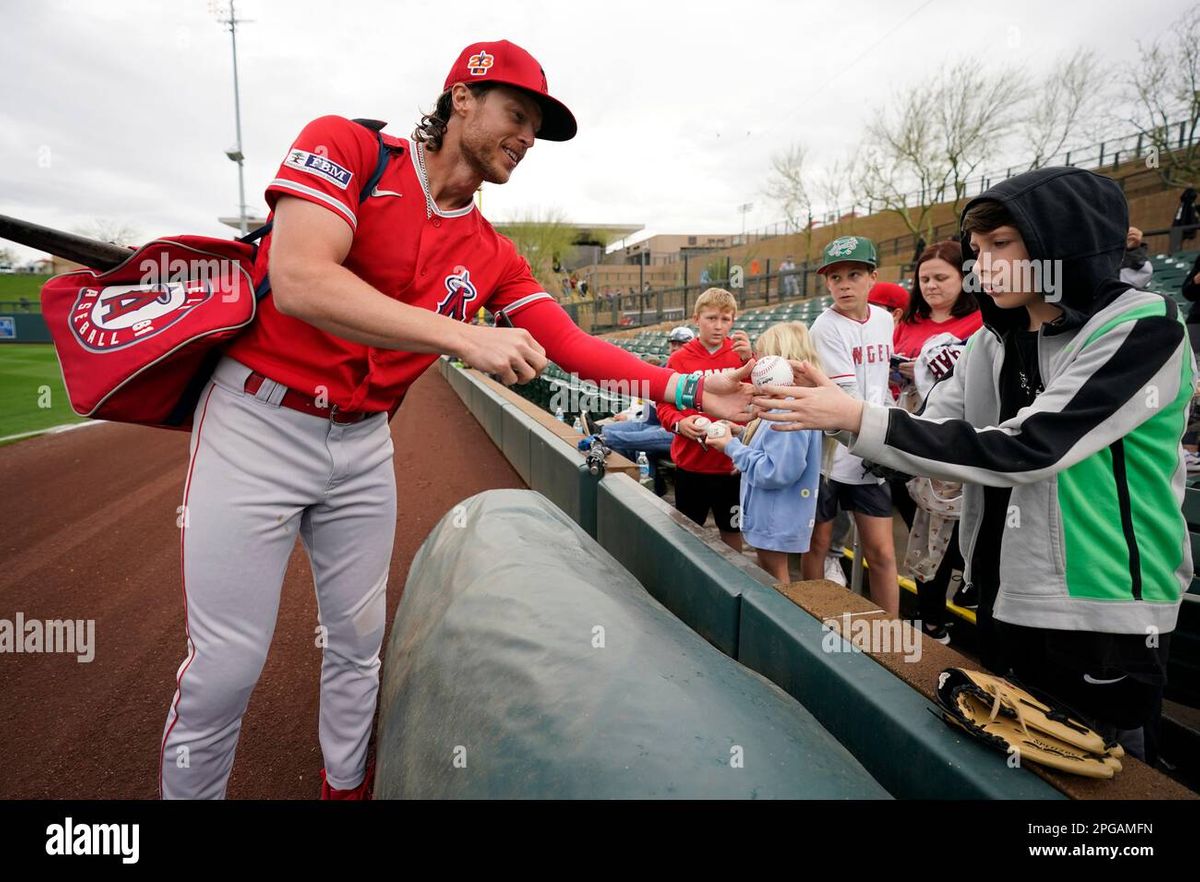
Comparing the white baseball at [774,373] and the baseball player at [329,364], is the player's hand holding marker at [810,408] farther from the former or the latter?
the baseball player at [329,364]

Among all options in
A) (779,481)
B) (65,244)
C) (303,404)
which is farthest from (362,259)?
(779,481)

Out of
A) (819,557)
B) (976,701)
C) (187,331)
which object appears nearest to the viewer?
(976,701)

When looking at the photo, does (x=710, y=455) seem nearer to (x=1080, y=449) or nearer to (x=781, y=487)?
(x=781, y=487)

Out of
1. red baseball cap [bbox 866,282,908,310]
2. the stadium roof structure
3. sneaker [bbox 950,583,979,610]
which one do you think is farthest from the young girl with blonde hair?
the stadium roof structure

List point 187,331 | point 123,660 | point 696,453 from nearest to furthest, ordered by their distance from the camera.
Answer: point 187,331
point 123,660
point 696,453

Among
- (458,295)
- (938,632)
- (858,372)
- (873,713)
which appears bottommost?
(938,632)

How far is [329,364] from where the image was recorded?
166 centimetres

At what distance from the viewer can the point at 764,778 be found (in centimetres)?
110

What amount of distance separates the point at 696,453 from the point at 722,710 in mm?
2809

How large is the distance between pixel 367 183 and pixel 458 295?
0.40 m

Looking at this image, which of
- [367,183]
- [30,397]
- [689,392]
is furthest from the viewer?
[30,397]

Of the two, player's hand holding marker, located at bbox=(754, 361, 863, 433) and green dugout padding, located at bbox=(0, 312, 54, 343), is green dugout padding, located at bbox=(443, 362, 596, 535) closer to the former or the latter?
player's hand holding marker, located at bbox=(754, 361, 863, 433)

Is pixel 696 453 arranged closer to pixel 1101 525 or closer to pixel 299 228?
pixel 1101 525

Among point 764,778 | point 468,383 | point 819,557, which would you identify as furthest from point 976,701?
point 468,383
